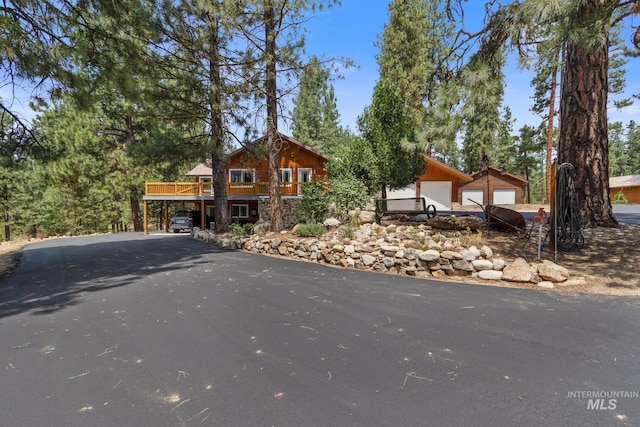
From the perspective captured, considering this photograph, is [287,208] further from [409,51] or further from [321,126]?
[321,126]

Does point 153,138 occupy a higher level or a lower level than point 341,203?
higher

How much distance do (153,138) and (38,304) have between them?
30.5ft

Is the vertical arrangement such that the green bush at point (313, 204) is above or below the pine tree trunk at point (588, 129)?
below

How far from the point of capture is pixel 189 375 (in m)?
2.71

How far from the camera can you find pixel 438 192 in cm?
2297

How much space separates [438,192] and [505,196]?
1123 centimetres

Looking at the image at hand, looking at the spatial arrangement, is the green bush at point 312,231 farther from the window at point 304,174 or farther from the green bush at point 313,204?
the window at point 304,174

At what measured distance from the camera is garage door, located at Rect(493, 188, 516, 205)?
2966cm

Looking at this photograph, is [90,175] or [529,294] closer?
[529,294]

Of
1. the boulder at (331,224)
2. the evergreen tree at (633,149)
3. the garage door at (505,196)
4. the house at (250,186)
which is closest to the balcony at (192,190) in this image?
the house at (250,186)

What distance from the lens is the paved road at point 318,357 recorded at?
2.21 metres

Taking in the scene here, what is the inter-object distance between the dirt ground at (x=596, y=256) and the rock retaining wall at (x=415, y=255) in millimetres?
242

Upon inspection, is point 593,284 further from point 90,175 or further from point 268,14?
point 90,175

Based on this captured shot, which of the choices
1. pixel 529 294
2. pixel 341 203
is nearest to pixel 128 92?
pixel 341 203
